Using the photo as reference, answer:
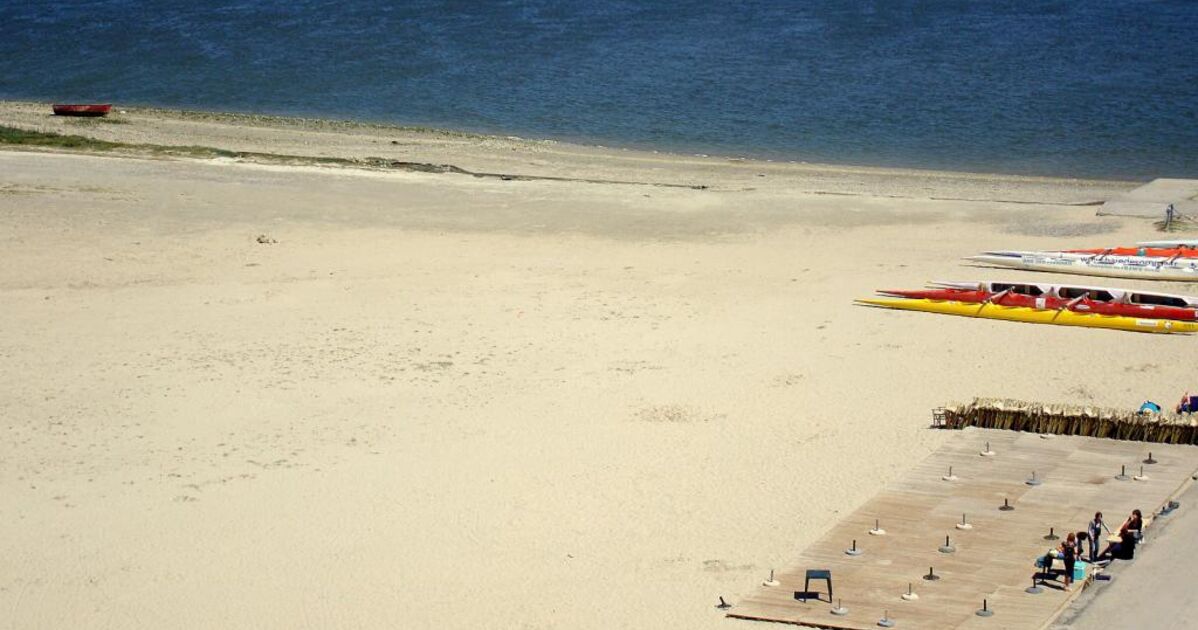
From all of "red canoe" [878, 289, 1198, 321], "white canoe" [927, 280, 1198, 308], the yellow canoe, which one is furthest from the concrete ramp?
the yellow canoe

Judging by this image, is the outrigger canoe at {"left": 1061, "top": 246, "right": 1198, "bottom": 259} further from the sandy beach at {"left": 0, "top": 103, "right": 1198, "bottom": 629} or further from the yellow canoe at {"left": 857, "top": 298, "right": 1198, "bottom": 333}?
the yellow canoe at {"left": 857, "top": 298, "right": 1198, "bottom": 333}

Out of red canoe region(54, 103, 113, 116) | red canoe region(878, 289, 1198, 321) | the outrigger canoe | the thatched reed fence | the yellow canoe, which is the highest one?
red canoe region(54, 103, 113, 116)

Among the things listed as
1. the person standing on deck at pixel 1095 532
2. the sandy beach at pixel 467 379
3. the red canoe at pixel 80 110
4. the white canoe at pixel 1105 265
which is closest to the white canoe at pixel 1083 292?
the sandy beach at pixel 467 379

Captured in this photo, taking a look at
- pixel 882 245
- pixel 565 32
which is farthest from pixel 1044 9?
pixel 882 245

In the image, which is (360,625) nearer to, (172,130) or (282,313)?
(282,313)

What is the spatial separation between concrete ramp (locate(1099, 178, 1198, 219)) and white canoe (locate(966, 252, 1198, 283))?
4.68 metres

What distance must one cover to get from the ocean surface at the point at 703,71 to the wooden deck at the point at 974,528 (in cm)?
2227

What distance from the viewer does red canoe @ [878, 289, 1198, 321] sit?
75.9 ft

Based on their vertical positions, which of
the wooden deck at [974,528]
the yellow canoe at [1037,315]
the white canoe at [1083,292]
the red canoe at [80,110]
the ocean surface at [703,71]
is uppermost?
the ocean surface at [703,71]

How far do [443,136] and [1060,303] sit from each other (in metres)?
23.5

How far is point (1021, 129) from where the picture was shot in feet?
138

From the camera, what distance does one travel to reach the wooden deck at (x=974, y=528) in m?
13.7

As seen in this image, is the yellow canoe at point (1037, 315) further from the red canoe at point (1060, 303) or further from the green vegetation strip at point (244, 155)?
the green vegetation strip at point (244, 155)

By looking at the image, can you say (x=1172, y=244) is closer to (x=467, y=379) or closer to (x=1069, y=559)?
(x=467, y=379)
